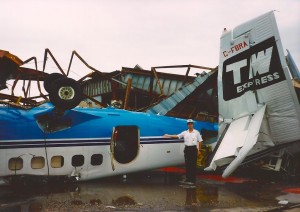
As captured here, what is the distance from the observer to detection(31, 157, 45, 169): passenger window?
8.53 m

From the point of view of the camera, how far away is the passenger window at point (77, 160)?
8898 millimetres

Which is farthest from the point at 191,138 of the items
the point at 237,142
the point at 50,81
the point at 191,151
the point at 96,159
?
the point at 50,81

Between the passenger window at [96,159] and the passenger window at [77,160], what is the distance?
0.30 metres

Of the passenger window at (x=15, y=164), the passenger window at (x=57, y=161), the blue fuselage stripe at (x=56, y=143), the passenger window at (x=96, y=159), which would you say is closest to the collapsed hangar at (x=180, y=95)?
the blue fuselage stripe at (x=56, y=143)

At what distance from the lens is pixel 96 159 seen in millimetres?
9141

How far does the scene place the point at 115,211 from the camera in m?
6.42

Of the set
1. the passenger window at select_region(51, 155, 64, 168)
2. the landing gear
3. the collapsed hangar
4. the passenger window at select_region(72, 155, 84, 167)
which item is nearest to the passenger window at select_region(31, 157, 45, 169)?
the passenger window at select_region(51, 155, 64, 168)

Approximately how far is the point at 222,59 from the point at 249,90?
1198 mm

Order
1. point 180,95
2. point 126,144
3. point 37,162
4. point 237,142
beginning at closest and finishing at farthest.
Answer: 1. point 237,142
2. point 37,162
3. point 126,144
4. point 180,95

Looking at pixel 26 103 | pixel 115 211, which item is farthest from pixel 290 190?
pixel 26 103

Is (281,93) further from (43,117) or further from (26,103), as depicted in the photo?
(26,103)

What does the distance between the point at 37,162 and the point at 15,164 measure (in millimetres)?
525

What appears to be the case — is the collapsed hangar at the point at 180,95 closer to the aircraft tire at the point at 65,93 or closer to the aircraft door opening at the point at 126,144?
the aircraft door opening at the point at 126,144

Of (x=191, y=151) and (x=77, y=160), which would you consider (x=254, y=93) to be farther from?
(x=77, y=160)
